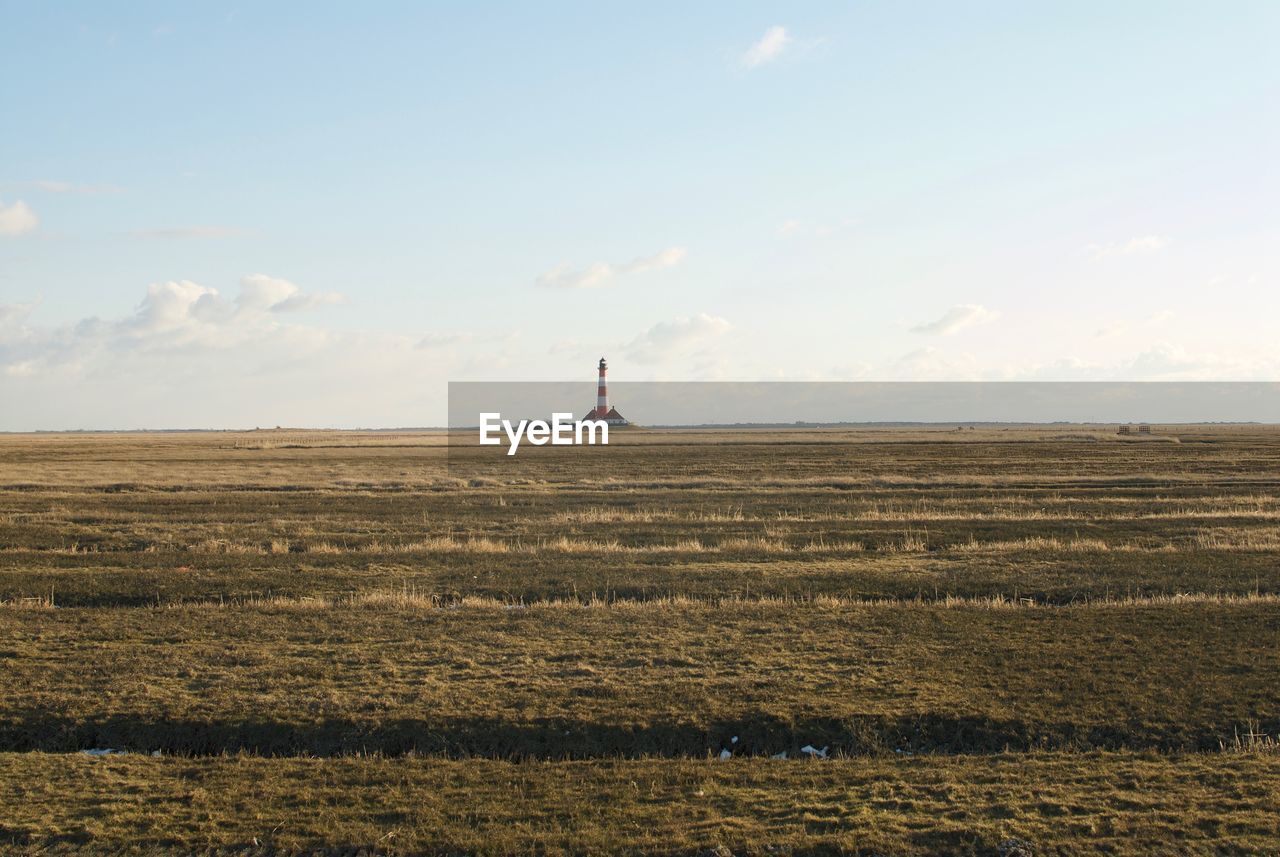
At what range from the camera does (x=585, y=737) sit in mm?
10477

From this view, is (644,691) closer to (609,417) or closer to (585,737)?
(585,737)

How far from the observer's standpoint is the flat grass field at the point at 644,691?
8.09 m

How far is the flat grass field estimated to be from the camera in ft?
26.6

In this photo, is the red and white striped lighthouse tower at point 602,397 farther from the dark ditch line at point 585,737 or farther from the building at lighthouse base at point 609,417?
the dark ditch line at point 585,737

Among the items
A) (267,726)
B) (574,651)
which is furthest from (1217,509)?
(267,726)

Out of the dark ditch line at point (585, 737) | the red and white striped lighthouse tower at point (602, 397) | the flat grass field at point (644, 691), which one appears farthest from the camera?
the red and white striped lighthouse tower at point (602, 397)

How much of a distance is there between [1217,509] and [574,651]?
2786 cm

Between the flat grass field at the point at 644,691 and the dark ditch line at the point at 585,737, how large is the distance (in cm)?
4

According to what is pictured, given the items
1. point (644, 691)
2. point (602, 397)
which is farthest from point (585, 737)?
point (602, 397)

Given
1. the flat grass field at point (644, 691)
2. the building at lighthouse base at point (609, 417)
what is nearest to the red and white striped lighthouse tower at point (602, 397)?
the building at lighthouse base at point (609, 417)

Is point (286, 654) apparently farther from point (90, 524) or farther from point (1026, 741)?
point (90, 524)

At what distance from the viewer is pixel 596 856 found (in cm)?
754

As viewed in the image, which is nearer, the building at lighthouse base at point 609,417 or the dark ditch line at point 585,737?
the dark ditch line at point 585,737

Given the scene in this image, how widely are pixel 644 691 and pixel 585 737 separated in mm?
1549
